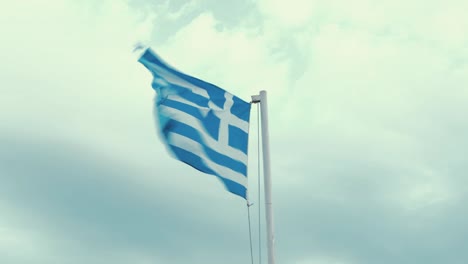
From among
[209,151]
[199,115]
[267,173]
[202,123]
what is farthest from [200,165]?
[267,173]

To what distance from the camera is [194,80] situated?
578 inches

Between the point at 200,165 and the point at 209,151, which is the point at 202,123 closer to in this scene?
the point at 209,151

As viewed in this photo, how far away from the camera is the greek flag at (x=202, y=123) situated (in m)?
13.7

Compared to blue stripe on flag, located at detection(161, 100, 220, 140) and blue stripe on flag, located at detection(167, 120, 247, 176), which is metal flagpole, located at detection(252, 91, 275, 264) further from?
blue stripe on flag, located at detection(161, 100, 220, 140)

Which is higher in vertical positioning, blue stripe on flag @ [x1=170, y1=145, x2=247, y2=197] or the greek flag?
the greek flag

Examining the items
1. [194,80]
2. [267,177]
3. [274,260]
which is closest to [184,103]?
[194,80]

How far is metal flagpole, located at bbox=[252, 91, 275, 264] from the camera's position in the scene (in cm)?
1285

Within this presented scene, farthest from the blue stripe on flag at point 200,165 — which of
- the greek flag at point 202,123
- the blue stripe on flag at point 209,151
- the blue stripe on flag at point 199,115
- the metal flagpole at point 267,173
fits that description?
the blue stripe on flag at point 199,115

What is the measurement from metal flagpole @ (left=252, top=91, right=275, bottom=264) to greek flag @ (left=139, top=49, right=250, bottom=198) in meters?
0.37

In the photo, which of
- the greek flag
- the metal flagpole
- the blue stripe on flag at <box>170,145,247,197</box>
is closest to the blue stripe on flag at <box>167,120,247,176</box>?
the greek flag

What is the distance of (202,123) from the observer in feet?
46.7

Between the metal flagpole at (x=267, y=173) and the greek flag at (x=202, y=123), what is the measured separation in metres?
0.37

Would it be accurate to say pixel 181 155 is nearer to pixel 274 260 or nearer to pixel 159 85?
pixel 159 85

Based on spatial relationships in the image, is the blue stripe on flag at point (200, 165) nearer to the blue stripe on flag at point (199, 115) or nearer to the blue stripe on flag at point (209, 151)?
the blue stripe on flag at point (209, 151)
